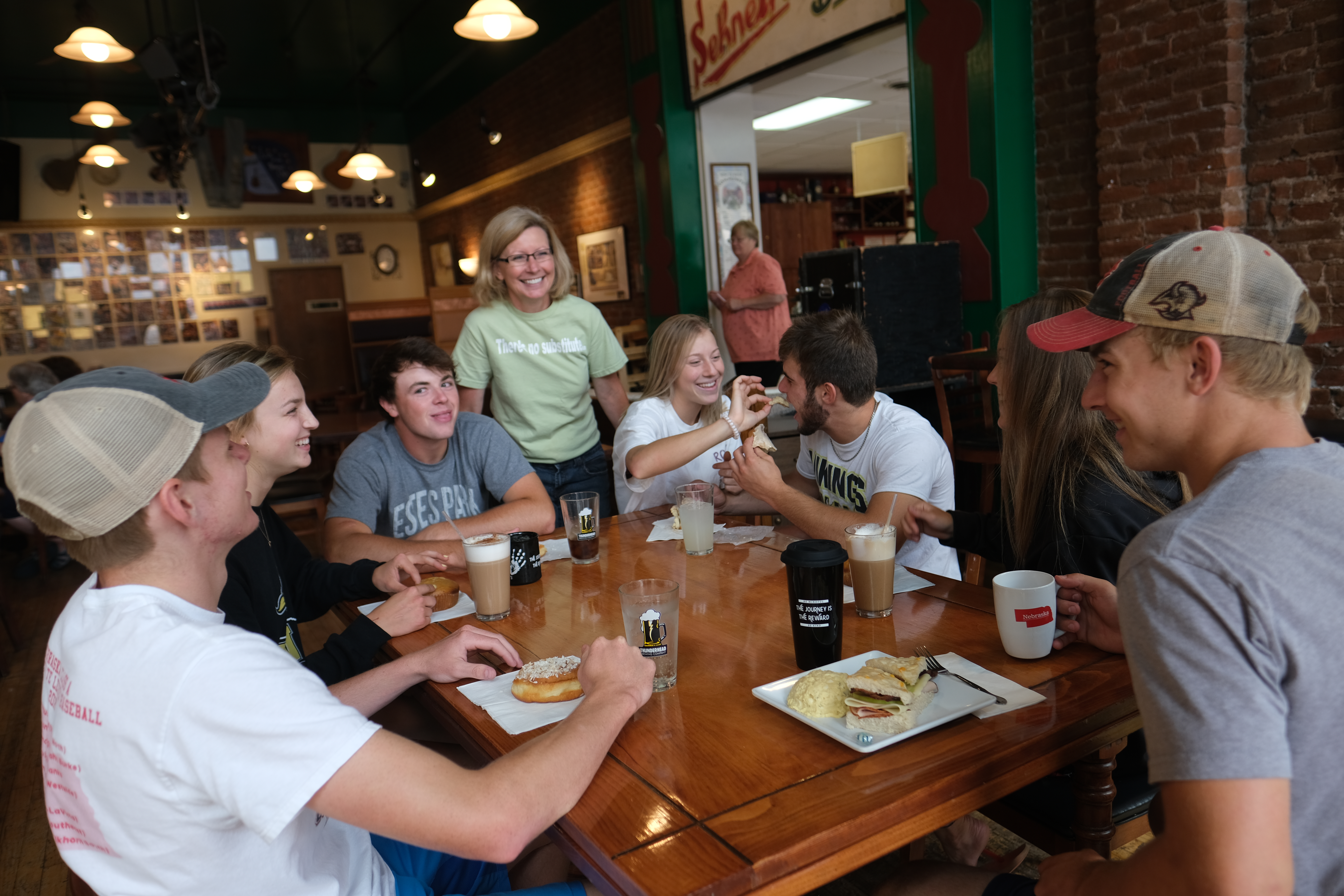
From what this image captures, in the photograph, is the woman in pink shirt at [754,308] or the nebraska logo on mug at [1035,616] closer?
the nebraska logo on mug at [1035,616]

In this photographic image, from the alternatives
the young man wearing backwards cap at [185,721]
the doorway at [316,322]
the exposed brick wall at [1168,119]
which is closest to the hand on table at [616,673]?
the young man wearing backwards cap at [185,721]

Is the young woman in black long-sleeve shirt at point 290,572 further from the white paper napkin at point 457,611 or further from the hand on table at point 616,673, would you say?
the hand on table at point 616,673

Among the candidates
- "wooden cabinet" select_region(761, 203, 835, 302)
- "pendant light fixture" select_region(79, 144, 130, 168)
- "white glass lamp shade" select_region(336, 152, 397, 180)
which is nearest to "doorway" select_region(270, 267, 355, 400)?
"pendant light fixture" select_region(79, 144, 130, 168)

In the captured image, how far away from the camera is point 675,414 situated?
9.68ft

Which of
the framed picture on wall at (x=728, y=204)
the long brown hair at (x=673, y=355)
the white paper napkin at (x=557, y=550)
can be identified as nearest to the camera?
the white paper napkin at (x=557, y=550)

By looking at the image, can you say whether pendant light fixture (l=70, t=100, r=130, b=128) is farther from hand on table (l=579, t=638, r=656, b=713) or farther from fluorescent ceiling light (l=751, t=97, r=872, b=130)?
hand on table (l=579, t=638, r=656, b=713)

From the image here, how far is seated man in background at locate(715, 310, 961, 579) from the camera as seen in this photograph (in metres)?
2.10

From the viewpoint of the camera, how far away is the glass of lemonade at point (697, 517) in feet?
6.79

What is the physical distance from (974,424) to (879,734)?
3882 mm

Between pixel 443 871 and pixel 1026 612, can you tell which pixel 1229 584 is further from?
pixel 443 871

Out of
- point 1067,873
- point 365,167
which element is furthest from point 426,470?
point 365,167

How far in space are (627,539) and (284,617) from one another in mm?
845

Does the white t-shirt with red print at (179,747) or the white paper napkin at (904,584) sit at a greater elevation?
the white t-shirt with red print at (179,747)

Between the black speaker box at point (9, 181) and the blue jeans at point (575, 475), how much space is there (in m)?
10.6
